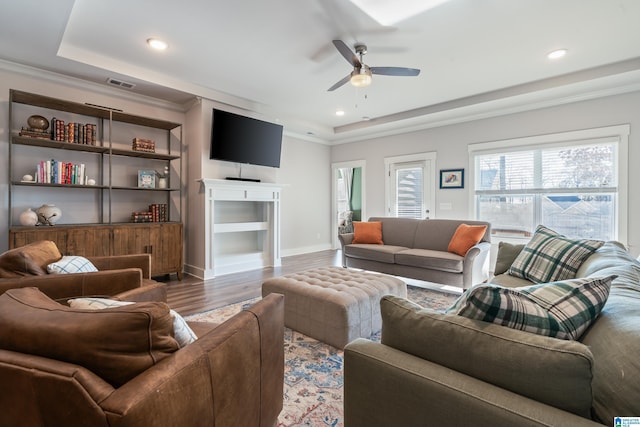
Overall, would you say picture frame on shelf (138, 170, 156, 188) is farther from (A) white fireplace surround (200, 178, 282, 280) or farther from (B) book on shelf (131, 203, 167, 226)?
(A) white fireplace surround (200, 178, 282, 280)

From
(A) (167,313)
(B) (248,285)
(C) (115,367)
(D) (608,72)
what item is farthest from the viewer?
(B) (248,285)

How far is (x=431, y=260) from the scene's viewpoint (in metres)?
3.68

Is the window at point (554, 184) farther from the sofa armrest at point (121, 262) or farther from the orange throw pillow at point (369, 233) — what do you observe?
the sofa armrest at point (121, 262)

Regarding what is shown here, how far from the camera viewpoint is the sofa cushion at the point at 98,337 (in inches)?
29.7

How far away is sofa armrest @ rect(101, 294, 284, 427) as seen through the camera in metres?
0.69

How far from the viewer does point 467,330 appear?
881 millimetres

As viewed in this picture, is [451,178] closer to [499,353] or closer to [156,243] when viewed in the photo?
[156,243]

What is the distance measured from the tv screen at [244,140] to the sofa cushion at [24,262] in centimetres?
273

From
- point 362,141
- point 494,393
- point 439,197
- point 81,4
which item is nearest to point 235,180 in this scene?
point 81,4

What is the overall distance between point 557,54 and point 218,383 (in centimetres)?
448

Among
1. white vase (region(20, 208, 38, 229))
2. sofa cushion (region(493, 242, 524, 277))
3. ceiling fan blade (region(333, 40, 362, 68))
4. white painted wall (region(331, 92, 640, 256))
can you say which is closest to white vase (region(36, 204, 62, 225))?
white vase (region(20, 208, 38, 229))

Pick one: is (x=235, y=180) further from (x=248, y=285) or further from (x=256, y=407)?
(x=256, y=407)

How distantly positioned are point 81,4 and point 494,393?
374 centimetres

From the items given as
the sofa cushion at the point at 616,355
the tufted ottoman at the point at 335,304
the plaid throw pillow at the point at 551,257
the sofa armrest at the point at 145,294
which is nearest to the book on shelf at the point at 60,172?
the sofa armrest at the point at 145,294
